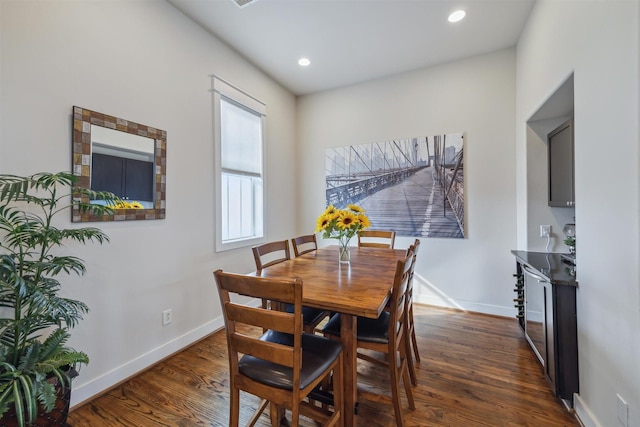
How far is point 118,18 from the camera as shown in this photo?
2.05m

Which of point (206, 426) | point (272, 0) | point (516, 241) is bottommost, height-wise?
point (206, 426)

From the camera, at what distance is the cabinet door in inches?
80.8

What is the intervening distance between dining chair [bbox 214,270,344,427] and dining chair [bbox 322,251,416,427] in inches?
9.9

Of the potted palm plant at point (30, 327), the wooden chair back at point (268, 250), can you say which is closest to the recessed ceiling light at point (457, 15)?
the wooden chair back at point (268, 250)

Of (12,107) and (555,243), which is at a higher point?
(12,107)

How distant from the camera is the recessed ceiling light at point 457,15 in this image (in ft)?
8.27

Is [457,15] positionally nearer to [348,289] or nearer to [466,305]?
[348,289]

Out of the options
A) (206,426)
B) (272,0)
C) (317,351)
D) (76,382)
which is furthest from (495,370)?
(272,0)

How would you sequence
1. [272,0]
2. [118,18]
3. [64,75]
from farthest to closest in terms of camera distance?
[272,0] → [118,18] → [64,75]

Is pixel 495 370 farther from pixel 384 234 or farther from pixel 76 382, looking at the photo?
pixel 76 382

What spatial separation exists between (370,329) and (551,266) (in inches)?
60.5

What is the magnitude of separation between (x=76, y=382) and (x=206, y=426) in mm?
963

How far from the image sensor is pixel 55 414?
4.54ft

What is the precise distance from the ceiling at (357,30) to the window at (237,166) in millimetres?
564
